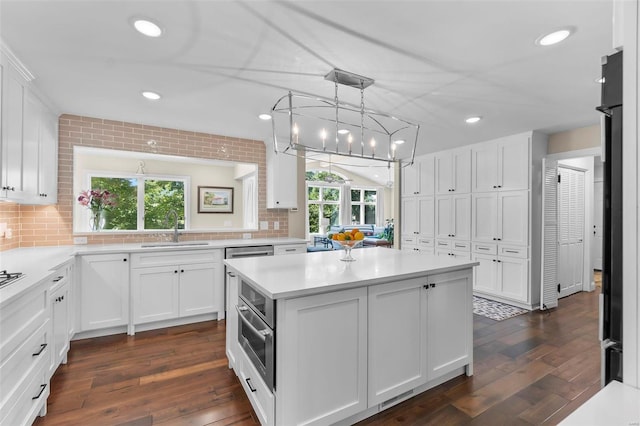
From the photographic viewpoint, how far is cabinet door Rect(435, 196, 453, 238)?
497 cm

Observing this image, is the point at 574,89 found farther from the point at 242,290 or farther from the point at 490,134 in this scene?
the point at 242,290

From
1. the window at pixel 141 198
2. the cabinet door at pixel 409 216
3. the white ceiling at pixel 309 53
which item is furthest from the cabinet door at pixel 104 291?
the cabinet door at pixel 409 216

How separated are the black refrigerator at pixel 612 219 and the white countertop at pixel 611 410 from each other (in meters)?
0.06

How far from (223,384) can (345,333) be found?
45.3 inches

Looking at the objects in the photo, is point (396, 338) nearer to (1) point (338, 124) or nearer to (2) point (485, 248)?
(1) point (338, 124)

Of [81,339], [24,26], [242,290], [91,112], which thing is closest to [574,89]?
[242,290]

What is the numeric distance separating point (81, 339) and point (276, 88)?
3.08 metres

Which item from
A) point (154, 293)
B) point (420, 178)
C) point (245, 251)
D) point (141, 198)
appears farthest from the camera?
point (141, 198)

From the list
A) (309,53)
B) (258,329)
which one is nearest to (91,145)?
(309,53)

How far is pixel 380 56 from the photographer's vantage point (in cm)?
214

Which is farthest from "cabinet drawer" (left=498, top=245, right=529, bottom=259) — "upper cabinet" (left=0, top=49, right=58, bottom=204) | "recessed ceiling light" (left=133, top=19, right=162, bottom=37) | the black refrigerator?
"upper cabinet" (left=0, top=49, right=58, bottom=204)

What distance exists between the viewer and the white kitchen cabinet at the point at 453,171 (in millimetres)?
4742

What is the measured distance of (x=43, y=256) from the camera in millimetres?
2654

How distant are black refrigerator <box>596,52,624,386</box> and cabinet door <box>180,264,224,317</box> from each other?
3468 mm
